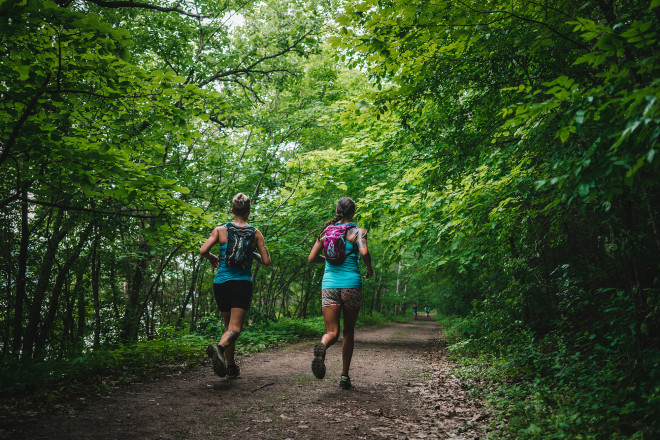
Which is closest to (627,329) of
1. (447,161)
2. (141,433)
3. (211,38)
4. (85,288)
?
(447,161)

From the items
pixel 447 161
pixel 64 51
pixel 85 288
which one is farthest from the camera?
pixel 85 288

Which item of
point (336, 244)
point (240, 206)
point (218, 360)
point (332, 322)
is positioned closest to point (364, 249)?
point (336, 244)

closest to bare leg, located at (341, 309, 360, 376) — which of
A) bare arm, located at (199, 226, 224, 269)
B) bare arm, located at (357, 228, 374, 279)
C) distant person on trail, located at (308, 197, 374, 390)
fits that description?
distant person on trail, located at (308, 197, 374, 390)

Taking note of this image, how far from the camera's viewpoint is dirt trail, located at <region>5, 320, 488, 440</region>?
9.09 ft

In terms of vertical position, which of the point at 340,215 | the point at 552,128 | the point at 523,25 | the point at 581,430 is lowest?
the point at 581,430

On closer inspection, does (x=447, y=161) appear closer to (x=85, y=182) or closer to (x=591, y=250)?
(x=591, y=250)

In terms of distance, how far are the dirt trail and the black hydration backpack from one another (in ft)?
4.91

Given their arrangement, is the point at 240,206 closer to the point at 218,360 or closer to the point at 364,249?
the point at 364,249

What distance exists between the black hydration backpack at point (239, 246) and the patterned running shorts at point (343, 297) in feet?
3.45

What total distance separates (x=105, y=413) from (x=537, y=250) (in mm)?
5829

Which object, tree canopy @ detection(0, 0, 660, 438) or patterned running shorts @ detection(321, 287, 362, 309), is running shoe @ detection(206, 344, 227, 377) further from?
tree canopy @ detection(0, 0, 660, 438)

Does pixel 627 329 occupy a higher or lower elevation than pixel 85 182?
lower

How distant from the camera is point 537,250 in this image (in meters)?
5.29

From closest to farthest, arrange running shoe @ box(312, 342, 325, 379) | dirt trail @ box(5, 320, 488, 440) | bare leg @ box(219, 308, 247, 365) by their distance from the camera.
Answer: dirt trail @ box(5, 320, 488, 440), running shoe @ box(312, 342, 325, 379), bare leg @ box(219, 308, 247, 365)
